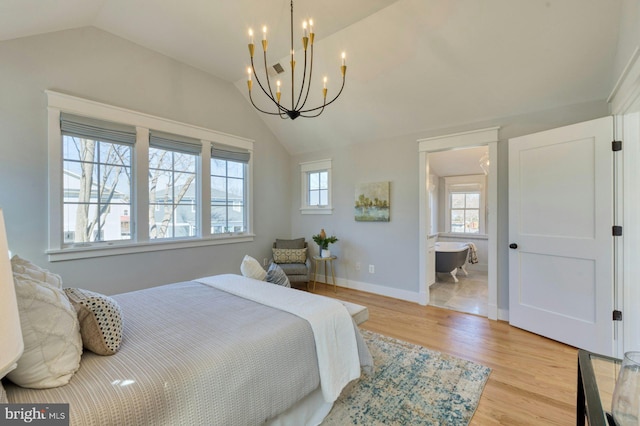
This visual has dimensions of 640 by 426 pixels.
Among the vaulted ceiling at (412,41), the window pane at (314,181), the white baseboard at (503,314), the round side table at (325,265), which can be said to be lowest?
the white baseboard at (503,314)

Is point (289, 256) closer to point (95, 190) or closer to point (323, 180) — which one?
point (323, 180)

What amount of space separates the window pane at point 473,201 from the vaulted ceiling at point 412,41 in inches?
134

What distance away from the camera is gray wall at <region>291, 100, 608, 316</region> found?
10.2 feet

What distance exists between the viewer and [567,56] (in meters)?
2.46

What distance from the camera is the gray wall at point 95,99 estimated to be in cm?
245

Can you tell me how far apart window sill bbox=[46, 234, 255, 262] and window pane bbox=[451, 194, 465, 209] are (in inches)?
201

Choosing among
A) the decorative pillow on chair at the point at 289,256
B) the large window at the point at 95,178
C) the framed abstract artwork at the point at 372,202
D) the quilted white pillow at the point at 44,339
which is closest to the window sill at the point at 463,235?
the framed abstract artwork at the point at 372,202

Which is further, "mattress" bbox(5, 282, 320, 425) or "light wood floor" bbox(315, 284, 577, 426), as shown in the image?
"light wood floor" bbox(315, 284, 577, 426)

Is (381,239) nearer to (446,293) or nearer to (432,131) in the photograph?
(446,293)

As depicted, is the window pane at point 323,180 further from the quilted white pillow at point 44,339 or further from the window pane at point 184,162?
the quilted white pillow at point 44,339

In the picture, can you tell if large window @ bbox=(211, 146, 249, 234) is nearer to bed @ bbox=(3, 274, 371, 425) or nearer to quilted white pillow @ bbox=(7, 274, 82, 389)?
bed @ bbox=(3, 274, 371, 425)

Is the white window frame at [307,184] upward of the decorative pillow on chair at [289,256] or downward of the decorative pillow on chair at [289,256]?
upward

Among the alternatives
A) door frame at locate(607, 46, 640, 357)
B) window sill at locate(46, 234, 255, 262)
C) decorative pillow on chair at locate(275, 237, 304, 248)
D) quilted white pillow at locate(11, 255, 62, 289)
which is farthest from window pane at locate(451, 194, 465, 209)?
quilted white pillow at locate(11, 255, 62, 289)

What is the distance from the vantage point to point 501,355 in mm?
2418
